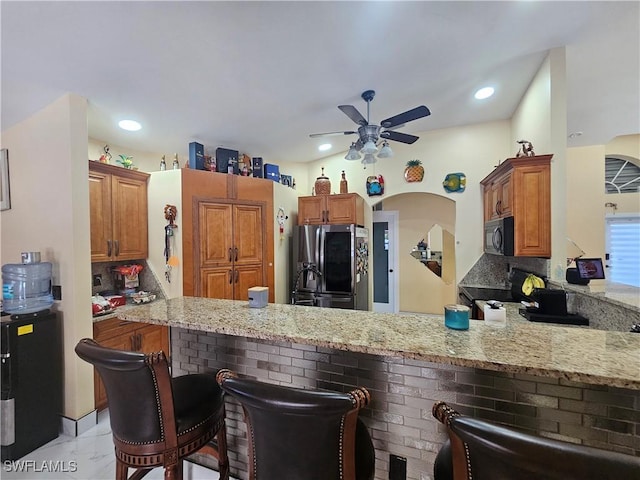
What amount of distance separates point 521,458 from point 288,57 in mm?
2517

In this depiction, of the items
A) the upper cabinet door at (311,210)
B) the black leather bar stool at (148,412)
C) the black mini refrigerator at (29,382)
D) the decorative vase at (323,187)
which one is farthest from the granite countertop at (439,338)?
the decorative vase at (323,187)

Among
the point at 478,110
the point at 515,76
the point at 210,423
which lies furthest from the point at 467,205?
the point at 210,423

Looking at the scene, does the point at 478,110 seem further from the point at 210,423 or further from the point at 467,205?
the point at 210,423

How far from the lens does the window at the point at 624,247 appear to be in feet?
18.7

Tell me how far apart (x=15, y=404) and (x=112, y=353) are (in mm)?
1743

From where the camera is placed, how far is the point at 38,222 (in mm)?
2510

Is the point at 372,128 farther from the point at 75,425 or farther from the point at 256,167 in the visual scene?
the point at 75,425

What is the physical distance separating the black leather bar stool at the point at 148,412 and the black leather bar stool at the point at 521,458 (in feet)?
3.55

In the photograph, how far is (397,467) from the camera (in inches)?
53.1

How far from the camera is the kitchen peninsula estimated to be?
1.01 m

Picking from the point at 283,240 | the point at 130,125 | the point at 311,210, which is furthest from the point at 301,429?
the point at 311,210

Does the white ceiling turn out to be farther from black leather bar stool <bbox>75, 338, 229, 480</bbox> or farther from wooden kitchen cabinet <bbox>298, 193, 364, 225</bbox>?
black leather bar stool <bbox>75, 338, 229, 480</bbox>

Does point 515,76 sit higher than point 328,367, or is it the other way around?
point 515,76

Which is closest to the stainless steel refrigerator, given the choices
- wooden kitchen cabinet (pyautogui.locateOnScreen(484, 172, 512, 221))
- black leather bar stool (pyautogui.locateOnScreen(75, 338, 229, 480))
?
wooden kitchen cabinet (pyautogui.locateOnScreen(484, 172, 512, 221))
